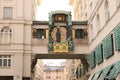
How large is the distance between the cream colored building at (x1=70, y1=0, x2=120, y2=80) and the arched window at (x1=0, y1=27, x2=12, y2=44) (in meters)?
10.0

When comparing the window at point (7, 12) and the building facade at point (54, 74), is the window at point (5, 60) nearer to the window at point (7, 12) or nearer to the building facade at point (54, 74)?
the window at point (7, 12)

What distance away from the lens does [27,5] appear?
137 feet

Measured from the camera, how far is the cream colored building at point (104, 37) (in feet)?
84.3

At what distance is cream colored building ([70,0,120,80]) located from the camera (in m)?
25.7

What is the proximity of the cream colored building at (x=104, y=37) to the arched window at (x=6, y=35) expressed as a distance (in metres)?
10.0

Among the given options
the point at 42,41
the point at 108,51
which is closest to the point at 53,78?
the point at 42,41

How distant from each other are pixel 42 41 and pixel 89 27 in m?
6.16

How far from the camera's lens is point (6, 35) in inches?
1588

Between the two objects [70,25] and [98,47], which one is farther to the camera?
[70,25]

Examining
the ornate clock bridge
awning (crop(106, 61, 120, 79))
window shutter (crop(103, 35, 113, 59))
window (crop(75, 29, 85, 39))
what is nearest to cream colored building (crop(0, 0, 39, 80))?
the ornate clock bridge

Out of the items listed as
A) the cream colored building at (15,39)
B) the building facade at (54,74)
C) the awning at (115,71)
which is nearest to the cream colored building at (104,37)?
the awning at (115,71)

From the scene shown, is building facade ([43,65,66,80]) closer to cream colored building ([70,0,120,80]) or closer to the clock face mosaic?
the clock face mosaic

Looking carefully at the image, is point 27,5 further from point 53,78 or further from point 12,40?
point 53,78

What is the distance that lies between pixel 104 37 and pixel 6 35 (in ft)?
46.8
